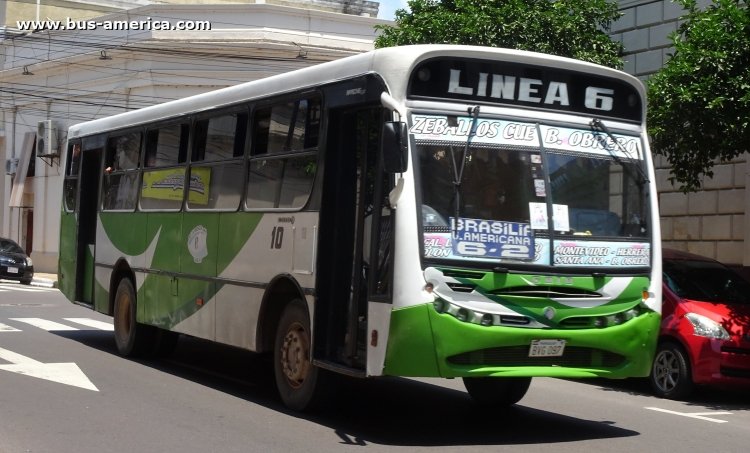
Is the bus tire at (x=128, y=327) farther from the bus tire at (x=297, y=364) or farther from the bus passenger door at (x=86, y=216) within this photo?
the bus tire at (x=297, y=364)

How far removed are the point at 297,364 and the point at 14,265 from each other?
79.6ft

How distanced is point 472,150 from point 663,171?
12599 millimetres

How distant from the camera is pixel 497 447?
8.66 metres

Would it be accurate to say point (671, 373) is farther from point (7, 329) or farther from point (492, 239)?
point (7, 329)

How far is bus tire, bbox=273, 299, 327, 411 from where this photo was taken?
31.7 feet

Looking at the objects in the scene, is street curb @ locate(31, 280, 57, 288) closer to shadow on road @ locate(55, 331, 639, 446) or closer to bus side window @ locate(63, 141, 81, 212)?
bus side window @ locate(63, 141, 81, 212)

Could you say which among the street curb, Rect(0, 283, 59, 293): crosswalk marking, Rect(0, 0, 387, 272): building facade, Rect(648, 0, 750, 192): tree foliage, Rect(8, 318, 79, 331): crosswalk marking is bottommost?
Rect(8, 318, 79, 331): crosswalk marking

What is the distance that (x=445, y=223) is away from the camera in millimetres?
8383

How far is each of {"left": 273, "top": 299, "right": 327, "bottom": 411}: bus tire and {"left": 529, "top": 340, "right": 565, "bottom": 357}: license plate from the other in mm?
2009

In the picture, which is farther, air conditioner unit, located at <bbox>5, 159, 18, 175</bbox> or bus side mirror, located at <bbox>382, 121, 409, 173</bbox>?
air conditioner unit, located at <bbox>5, 159, 18, 175</bbox>

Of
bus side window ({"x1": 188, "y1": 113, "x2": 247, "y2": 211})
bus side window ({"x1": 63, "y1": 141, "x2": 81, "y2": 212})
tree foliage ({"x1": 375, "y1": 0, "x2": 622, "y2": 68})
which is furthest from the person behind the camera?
tree foliage ({"x1": 375, "y1": 0, "x2": 622, "y2": 68})

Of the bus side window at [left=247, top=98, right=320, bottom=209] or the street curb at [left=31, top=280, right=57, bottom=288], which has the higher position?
A: the bus side window at [left=247, top=98, right=320, bottom=209]

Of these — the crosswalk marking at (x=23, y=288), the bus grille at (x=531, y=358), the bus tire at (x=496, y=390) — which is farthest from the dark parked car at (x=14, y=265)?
the bus grille at (x=531, y=358)

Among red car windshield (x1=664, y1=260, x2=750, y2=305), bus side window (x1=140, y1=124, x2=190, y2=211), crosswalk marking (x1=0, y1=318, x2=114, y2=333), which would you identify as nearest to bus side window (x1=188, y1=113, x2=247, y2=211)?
bus side window (x1=140, y1=124, x2=190, y2=211)
